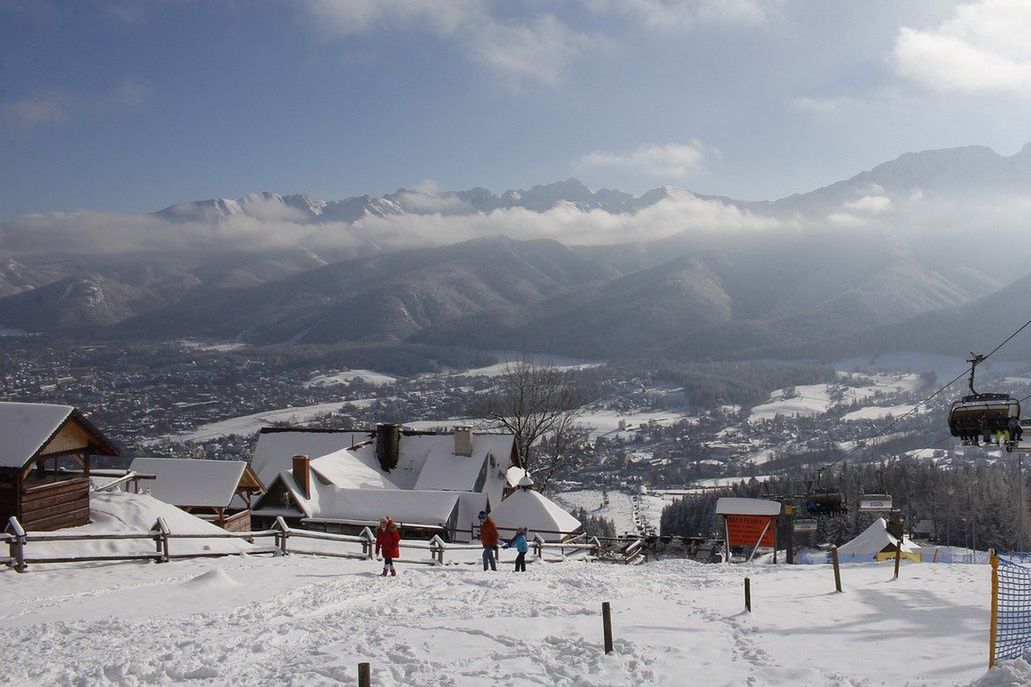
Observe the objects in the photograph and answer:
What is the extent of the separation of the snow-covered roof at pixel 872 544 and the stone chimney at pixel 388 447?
2532cm

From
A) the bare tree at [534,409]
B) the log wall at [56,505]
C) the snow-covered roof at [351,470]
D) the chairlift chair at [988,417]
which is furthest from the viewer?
the bare tree at [534,409]

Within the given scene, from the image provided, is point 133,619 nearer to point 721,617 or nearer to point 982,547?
point 721,617

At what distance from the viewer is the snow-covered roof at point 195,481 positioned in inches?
1387

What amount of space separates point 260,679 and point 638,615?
748 centimetres

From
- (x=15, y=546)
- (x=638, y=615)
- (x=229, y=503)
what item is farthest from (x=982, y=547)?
(x=15, y=546)

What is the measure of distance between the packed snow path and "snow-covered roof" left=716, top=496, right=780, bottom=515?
16817mm

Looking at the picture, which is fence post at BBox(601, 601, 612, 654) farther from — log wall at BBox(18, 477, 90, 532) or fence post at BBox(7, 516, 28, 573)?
log wall at BBox(18, 477, 90, 532)

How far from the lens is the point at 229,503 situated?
1390 inches

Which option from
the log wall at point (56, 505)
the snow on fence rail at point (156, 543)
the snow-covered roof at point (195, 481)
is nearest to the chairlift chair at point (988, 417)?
the snow on fence rail at point (156, 543)

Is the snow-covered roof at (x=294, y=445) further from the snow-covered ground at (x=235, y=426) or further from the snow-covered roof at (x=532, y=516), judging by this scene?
the snow-covered ground at (x=235, y=426)

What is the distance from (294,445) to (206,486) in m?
12.1

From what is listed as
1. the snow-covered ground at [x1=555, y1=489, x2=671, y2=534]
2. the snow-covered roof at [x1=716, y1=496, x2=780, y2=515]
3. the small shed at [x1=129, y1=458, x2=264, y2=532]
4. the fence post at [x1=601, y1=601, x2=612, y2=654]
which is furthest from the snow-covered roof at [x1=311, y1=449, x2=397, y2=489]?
the snow-covered ground at [x1=555, y1=489, x2=671, y2=534]

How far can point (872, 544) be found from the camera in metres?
46.6

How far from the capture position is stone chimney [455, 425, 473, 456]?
→ 144 feet
